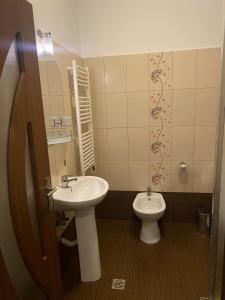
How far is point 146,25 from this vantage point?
2.45 metres

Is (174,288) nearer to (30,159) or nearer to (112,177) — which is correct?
(112,177)

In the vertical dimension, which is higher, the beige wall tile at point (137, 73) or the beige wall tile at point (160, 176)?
the beige wall tile at point (137, 73)

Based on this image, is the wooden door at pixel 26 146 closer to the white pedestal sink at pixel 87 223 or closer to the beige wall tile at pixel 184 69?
the white pedestal sink at pixel 87 223

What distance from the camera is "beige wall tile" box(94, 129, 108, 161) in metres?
2.77

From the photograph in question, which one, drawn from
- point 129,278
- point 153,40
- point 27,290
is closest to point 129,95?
point 153,40

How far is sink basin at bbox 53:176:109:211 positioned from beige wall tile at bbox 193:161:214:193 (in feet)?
4.14

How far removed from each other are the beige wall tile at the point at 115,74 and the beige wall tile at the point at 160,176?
945 millimetres

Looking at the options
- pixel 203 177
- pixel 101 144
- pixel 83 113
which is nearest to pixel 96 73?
pixel 83 113

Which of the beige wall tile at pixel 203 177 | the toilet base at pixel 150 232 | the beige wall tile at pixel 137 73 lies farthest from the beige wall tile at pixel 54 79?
the beige wall tile at pixel 203 177

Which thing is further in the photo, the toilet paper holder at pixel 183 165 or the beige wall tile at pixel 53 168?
the toilet paper holder at pixel 183 165

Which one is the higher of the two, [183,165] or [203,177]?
[183,165]

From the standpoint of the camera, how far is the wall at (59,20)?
1.71 metres

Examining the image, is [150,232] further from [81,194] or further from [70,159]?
[70,159]

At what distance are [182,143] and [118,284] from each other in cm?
156
